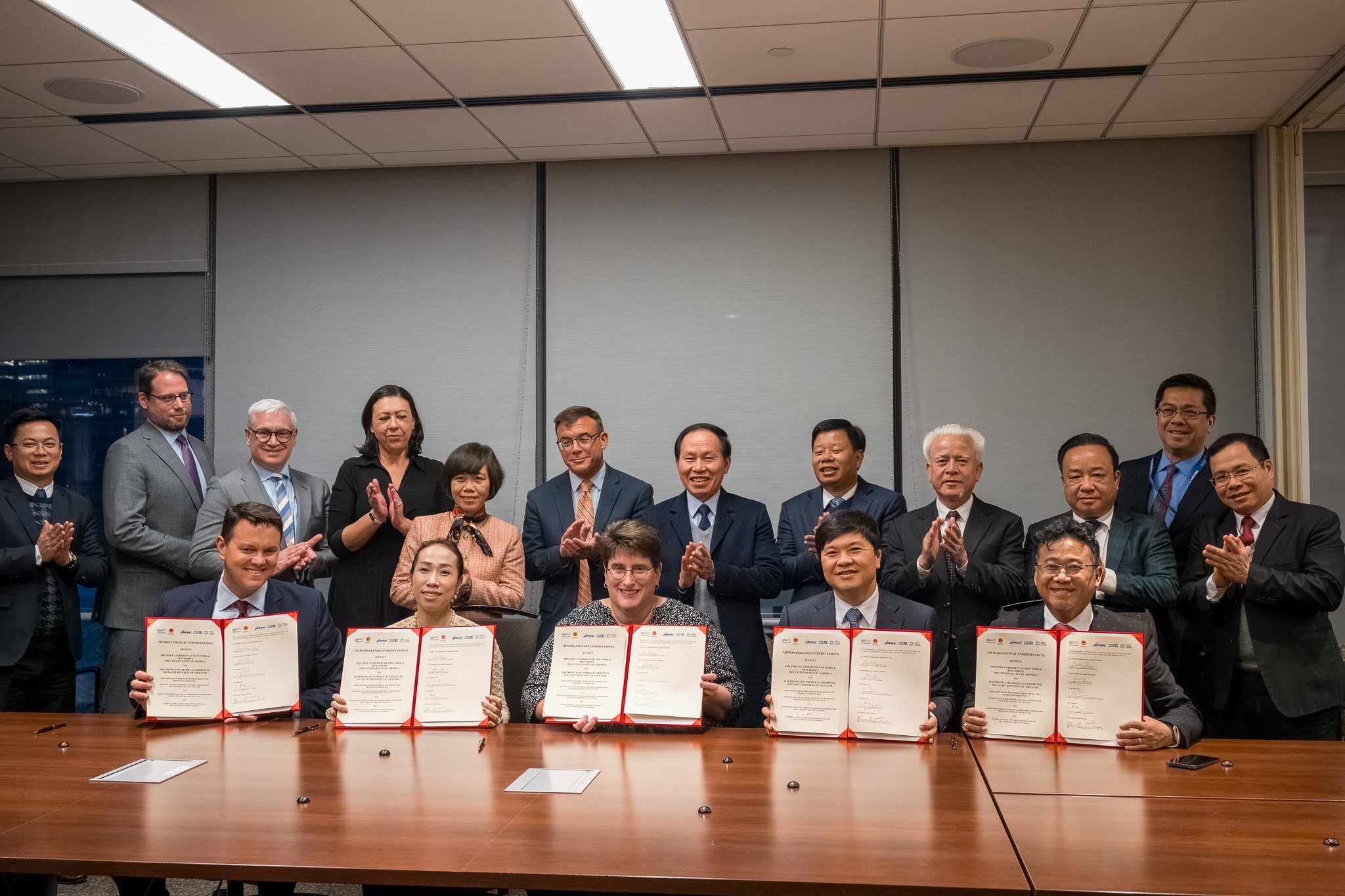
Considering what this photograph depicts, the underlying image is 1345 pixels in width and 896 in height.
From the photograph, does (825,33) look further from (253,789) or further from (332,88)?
(253,789)

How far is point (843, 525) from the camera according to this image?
329 cm

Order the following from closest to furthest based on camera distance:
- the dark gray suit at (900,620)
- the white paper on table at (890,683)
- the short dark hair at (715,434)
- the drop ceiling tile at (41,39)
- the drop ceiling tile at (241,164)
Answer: the white paper on table at (890,683), the dark gray suit at (900,620), the drop ceiling tile at (41,39), the short dark hair at (715,434), the drop ceiling tile at (241,164)

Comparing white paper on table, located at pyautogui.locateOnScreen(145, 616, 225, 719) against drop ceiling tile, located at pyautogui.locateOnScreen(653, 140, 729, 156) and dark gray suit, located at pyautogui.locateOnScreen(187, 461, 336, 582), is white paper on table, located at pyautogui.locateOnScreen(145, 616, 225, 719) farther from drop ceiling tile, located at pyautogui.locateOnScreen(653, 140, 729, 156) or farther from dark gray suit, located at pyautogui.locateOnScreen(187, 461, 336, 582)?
drop ceiling tile, located at pyautogui.locateOnScreen(653, 140, 729, 156)

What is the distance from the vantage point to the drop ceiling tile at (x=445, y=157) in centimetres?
549

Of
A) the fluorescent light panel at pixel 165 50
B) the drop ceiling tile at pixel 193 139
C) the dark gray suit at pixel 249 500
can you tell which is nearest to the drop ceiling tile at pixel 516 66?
the fluorescent light panel at pixel 165 50

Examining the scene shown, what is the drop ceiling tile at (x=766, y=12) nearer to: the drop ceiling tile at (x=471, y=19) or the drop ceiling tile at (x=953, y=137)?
the drop ceiling tile at (x=471, y=19)

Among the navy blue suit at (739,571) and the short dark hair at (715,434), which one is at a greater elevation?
the short dark hair at (715,434)

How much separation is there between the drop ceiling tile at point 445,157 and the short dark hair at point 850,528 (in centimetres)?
308

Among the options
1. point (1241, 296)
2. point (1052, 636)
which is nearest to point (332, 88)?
point (1052, 636)

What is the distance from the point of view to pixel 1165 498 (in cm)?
439

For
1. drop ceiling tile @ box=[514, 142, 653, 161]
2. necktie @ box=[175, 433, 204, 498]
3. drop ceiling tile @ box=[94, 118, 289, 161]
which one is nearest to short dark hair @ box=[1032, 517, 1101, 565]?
drop ceiling tile @ box=[514, 142, 653, 161]

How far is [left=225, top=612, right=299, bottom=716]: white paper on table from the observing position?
126 inches

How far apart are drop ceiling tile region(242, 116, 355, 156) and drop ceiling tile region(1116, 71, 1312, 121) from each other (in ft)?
12.3

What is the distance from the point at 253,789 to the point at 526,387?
3432mm
